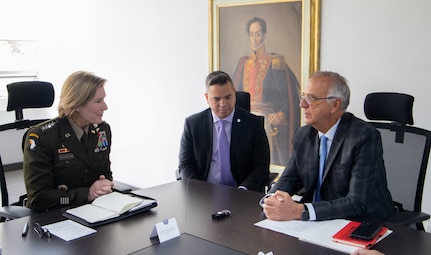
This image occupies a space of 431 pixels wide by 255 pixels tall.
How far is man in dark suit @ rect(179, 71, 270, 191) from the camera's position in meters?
2.94

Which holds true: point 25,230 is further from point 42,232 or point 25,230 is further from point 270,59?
point 270,59

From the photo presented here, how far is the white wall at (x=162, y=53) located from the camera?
10.2 feet

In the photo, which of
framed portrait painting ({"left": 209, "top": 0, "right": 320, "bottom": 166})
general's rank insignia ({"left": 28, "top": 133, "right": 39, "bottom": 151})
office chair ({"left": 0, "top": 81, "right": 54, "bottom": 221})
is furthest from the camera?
framed portrait painting ({"left": 209, "top": 0, "right": 320, "bottom": 166})

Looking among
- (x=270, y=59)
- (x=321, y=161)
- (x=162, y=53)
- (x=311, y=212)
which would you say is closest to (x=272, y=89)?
(x=270, y=59)

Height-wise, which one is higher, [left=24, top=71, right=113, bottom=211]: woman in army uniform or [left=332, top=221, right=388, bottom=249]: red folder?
[left=24, top=71, right=113, bottom=211]: woman in army uniform

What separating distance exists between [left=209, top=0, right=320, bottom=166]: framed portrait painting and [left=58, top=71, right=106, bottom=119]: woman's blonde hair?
67.2 inches

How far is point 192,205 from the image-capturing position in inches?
84.5

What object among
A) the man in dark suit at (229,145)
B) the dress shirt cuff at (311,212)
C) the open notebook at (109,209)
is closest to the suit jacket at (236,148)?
the man in dark suit at (229,145)

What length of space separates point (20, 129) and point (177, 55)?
2069 mm

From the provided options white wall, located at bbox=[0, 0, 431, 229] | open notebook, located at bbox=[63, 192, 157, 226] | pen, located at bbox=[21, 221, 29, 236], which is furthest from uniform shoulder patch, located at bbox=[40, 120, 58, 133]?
white wall, located at bbox=[0, 0, 431, 229]

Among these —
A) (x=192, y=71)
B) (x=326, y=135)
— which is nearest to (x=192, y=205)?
(x=326, y=135)

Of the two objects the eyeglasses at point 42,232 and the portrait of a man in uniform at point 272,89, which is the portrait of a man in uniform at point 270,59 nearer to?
the portrait of a man in uniform at point 272,89

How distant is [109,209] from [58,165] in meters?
0.55

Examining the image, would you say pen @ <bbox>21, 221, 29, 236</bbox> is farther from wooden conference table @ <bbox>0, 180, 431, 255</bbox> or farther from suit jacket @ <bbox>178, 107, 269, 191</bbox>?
suit jacket @ <bbox>178, 107, 269, 191</bbox>
